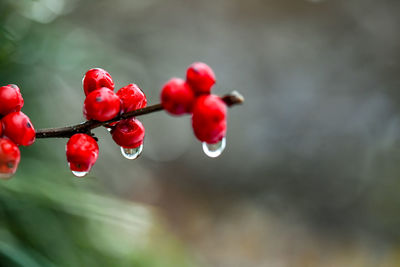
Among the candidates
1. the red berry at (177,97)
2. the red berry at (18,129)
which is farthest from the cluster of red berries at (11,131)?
the red berry at (177,97)

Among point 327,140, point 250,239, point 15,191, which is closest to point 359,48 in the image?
point 327,140

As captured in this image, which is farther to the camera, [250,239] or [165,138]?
[165,138]

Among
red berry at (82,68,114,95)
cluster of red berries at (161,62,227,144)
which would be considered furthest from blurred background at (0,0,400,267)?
cluster of red berries at (161,62,227,144)

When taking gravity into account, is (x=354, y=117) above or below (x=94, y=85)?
above

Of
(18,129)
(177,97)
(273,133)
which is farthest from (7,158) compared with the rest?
(273,133)

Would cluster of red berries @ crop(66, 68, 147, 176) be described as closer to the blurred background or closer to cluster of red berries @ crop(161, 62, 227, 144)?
cluster of red berries @ crop(161, 62, 227, 144)

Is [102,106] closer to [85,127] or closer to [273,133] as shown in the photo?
[85,127]

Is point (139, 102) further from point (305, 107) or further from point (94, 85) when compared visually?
point (305, 107)
